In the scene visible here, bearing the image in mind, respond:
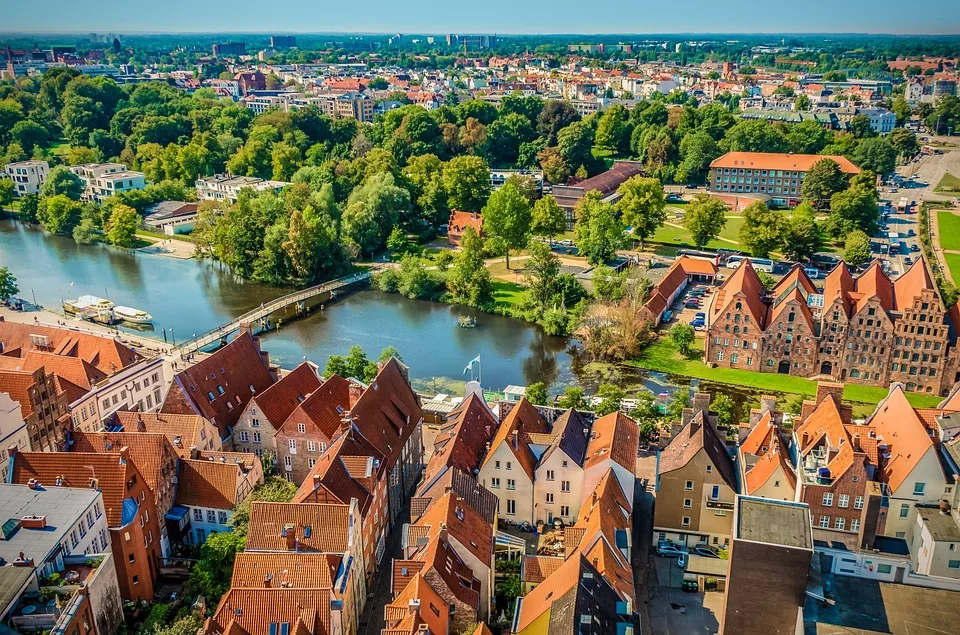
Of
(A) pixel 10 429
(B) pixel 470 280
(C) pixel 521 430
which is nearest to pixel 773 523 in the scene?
(C) pixel 521 430

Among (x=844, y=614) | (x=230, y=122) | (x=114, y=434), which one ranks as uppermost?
(x=230, y=122)

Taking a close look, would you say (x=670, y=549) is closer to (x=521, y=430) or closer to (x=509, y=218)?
(x=521, y=430)

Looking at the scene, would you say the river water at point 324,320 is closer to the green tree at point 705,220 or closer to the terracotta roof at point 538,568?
the green tree at point 705,220

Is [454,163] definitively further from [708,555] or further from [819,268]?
[708,555]

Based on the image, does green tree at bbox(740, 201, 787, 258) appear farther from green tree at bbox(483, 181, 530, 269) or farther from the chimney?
the chimney

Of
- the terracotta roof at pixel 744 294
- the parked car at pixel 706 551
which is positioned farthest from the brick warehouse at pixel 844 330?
the parked car at pixel 706 551

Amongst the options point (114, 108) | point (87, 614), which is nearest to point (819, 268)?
point (87, 614)
